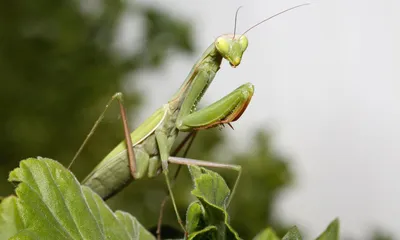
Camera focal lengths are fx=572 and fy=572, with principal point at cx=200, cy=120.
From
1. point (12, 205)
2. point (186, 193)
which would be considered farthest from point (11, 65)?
point (12, 205)

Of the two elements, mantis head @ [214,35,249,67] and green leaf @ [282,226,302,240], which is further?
mantis head @ [214,35,249,67]

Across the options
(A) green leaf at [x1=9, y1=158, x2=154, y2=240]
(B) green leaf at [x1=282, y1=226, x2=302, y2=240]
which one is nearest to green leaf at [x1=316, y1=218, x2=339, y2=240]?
(B) green leaf at [x1=282, y1=226, x2=302, y2=240]

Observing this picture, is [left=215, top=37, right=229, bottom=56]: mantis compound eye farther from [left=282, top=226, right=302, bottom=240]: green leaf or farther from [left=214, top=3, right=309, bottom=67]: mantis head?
[left=282, top=226, right=302, bottom=240]: green leaf

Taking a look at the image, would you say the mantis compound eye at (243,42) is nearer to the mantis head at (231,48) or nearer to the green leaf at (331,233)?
the mantis head at (231,48)

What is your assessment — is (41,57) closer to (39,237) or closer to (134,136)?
(134,136)

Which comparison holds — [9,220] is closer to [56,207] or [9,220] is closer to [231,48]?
[56,207]

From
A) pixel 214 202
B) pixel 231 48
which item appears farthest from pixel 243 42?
pixel 214 202

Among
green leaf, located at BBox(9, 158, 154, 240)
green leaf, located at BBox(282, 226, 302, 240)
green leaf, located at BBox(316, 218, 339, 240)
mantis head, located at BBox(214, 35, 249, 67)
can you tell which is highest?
mantis head, located at BBox(214, 35, 249, 67)
